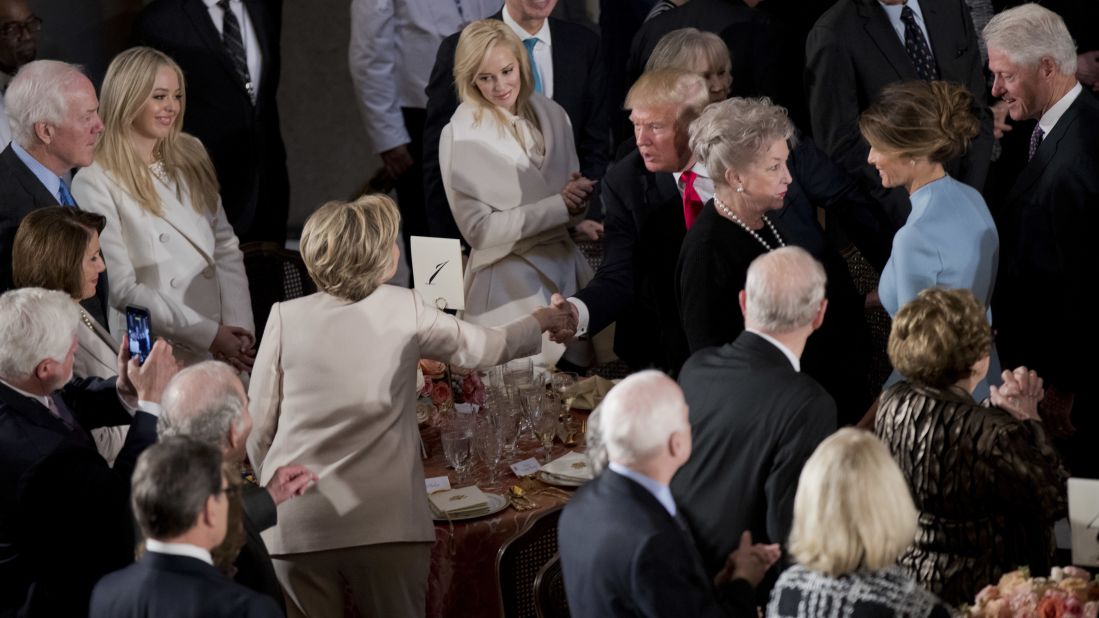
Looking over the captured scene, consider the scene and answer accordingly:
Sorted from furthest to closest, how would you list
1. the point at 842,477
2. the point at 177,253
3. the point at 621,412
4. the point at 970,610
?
the point at 177,253
the point at 970,610
the point at 621,412
the point at 842,477

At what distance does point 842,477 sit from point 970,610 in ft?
2.49

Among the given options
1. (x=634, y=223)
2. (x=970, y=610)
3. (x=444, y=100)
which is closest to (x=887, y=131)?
(x=634, y=223)

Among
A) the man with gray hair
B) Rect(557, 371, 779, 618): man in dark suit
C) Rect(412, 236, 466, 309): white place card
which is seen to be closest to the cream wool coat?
Rect(412, 236, 466, 309): white place card

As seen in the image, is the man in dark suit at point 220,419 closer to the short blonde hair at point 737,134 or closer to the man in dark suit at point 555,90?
the short blonde hair at point 737,134

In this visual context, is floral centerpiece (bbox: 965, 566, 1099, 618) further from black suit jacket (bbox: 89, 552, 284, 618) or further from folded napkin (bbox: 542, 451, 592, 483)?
black suit jacket (bbox: 89, 552, 284, 618)

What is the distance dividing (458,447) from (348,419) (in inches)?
22.5

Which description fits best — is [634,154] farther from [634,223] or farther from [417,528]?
[417,528]

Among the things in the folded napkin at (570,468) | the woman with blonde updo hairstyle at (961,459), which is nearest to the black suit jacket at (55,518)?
the folded napkin at (570,468)

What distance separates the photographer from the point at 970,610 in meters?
3.09

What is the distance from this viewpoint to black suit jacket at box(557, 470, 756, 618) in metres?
2.65

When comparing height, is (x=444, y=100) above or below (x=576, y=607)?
above

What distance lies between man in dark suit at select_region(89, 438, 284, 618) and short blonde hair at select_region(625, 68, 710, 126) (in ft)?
7.64

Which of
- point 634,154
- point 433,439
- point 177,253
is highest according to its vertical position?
point 634,154

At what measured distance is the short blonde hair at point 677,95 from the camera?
4527 mm
